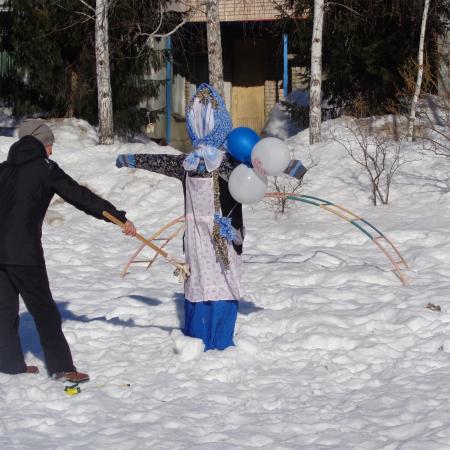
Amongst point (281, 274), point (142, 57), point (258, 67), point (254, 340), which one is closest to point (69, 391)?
point (254, 340)

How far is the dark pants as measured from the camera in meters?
5.31

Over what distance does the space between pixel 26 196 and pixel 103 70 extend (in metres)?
9.42

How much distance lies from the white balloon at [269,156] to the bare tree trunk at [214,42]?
26.2 ft

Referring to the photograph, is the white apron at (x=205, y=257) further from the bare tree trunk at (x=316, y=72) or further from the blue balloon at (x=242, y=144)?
the bare tree trunk at (x=316, y=72)

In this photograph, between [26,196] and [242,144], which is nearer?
[26,196]

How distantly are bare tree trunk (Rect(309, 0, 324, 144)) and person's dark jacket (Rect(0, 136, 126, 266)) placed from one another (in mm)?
9478

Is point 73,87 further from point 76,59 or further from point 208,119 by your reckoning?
point 208,119

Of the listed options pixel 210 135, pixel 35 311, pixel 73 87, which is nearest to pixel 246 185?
pixel 210 135

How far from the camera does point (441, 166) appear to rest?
41.2 feet

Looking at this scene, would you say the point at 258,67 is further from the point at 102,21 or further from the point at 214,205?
the point at 214,205

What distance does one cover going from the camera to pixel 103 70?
47.2ft

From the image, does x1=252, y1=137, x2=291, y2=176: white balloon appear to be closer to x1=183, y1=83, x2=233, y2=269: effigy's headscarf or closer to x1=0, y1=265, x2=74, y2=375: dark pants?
x1=183, y1=83, x2=233, y2=269: effigy's headscarf

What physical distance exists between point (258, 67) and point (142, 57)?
6.86m

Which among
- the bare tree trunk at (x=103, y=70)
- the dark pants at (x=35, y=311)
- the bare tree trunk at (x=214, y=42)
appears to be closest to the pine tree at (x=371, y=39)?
the bare tree trunk at (x=214, y=42)
